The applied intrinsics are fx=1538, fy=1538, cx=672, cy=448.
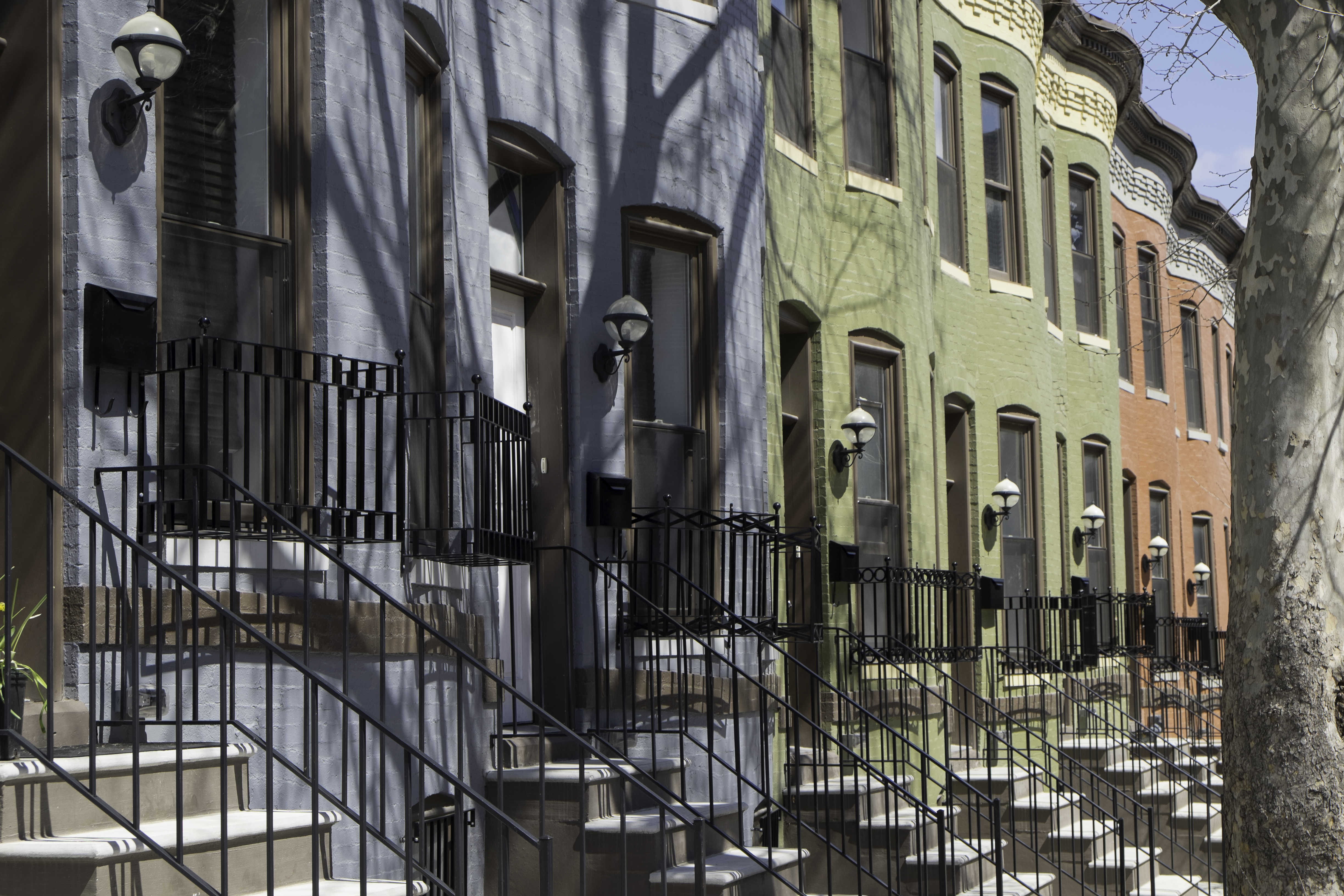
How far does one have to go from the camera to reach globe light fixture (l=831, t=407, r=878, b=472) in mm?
11469

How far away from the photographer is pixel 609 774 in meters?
7.75

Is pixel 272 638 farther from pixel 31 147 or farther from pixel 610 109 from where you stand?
pixel 610 109

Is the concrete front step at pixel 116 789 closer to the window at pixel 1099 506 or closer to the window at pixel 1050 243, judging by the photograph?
the window at pixel 1050 243

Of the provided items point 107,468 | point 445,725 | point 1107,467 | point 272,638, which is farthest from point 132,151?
point 1107,467

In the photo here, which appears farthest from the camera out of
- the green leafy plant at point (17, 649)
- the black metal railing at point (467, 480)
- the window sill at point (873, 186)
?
the window sill at point (873, 186)

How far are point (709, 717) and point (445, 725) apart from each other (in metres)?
1.44

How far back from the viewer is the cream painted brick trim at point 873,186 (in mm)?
12070

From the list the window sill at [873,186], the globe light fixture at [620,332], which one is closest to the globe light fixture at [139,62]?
the globe light fixture at [620,332]

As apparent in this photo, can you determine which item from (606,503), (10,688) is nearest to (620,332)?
(606,503)

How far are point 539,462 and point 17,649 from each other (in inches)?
144

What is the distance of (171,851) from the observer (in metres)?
5.01

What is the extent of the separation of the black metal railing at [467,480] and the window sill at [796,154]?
3967 millimetres

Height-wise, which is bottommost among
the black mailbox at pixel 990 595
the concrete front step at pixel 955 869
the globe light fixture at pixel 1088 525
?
the concrete front step at pixel 955 869

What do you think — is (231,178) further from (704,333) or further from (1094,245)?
(1094,245)
